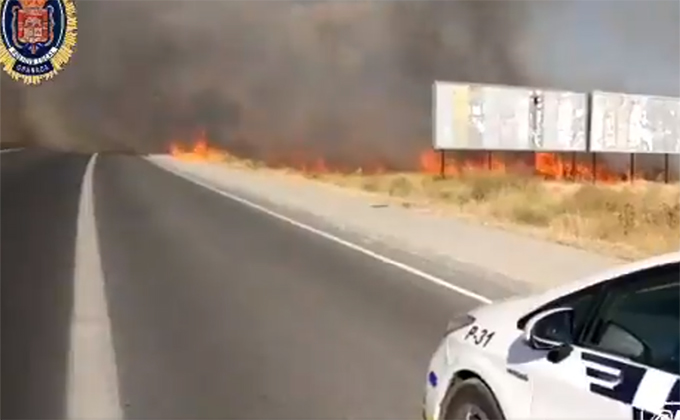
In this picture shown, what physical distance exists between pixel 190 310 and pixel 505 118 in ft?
6.07

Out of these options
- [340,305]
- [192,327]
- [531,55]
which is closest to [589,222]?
[531,55]

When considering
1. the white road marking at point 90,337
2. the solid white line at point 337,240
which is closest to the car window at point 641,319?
the solid white line at point 337,240

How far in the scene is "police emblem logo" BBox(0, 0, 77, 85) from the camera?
15.5ft

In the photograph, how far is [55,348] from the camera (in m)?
4.73

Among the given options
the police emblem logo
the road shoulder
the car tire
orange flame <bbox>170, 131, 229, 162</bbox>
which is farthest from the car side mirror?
the police emblem logo

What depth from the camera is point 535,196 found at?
530 centimetres

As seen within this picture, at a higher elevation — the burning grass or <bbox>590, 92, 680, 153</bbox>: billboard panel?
<bbox>590, 92, 680, 153</bbox>: billboard panel

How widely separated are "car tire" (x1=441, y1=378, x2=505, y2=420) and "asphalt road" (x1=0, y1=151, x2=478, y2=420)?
0.86 m

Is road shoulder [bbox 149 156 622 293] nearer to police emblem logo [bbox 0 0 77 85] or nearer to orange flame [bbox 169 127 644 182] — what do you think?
orange flame [bbox 169 127 644 182]

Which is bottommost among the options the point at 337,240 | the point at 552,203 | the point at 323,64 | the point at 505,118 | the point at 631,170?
the point at 337,240

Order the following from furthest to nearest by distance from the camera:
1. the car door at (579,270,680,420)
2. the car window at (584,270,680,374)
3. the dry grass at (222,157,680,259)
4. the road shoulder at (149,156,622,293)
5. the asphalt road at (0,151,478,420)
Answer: the road shoulder at (149,156,622,293) < the dry grass at (222,157,680,259) < the asphalt road at (0,151,478,420) < the car window at (584,270,680,374) < the car door at (579,270,680,420)

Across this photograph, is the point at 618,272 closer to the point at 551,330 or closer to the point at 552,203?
the point at 551,330

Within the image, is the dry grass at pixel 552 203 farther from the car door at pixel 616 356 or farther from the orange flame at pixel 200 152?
the car door at pixel 616 356

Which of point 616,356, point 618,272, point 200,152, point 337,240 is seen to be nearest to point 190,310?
point 200,152
